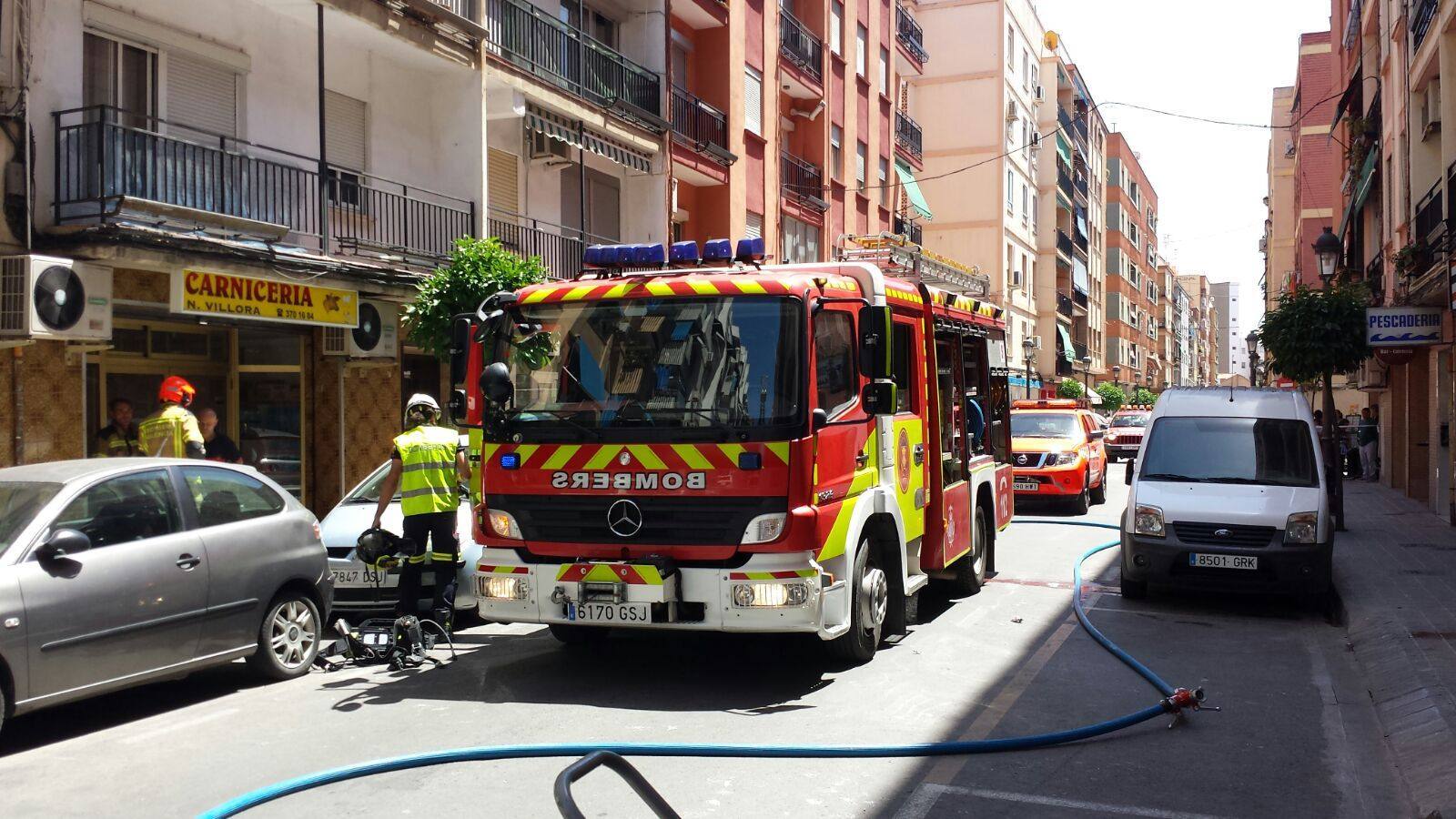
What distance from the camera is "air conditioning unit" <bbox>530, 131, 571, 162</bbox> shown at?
68.5ft

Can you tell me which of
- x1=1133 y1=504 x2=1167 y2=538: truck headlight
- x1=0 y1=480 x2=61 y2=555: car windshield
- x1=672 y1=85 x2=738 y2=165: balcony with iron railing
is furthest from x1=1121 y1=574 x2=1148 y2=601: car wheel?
x1=672 y1=85 x2=738 y2=165: balcony with iron railing

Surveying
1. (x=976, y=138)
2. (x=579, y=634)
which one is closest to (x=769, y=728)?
(x=579, y=634)

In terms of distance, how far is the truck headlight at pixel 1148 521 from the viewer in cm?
1088

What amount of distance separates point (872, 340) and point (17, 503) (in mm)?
4995

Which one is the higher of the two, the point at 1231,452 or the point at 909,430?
the point at 909,430

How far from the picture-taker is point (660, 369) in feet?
25.2

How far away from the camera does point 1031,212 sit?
184 feet

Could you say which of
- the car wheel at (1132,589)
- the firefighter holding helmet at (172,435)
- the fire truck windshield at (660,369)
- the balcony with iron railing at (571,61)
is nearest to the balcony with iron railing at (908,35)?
the balcony with iron railing at (571,61)

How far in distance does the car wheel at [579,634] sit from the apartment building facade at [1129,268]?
7453cm

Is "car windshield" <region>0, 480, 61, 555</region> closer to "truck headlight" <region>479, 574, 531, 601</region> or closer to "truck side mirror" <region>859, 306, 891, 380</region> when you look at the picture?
"truck headlight" <region>479, 574, 531, 601</region>

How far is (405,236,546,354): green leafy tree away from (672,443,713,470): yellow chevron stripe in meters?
7.19

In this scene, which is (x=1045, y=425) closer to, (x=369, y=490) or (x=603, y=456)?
(x=369, y=490)

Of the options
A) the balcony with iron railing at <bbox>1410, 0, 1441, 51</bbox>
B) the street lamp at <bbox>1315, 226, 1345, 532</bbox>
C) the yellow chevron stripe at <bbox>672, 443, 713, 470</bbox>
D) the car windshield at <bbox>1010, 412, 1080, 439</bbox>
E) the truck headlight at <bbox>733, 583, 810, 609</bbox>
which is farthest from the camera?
the car windshield at <bbox>1010, 412, 1080, 439</bbox>

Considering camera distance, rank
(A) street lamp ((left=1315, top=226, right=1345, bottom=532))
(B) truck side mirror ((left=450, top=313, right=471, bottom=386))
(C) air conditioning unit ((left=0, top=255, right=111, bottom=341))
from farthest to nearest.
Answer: (A) street lamp ((left=1315, top=226, right=1345, bottom=532))
(C) air conditioning unit ((left=0, top=255, right=111, bottom=341))
(B) truck side mirror ((left=450, top=313, right=471, bottom=386))
